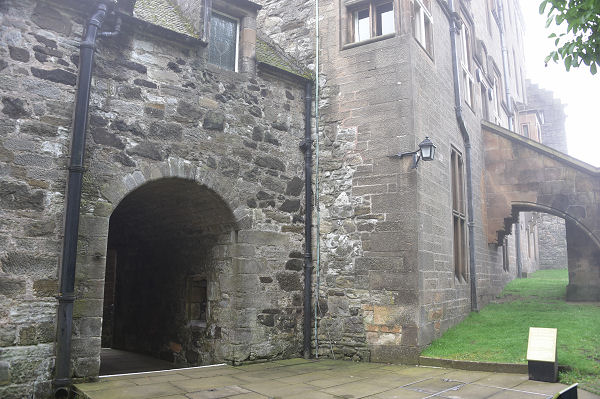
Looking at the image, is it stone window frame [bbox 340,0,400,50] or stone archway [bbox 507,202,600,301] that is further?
→ stone archway [bbox 507,202,600,301]

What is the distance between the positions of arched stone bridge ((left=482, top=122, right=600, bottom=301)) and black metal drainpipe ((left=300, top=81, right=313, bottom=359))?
5.93 metres

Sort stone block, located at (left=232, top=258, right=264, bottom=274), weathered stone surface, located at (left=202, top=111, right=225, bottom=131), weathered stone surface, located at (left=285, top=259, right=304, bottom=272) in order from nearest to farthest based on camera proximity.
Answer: weathered stone surface, located at (left=202, top=111, right=225, bottom=131) → stone block, located at (left=232, top=258, right=264, bottom=274) → weathered stone surface, located at (left=285, top=259, right=304, bottom=272)

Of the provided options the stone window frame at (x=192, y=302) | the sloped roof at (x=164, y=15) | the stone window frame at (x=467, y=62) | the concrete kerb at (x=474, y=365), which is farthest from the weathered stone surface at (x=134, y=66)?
the stone window frame at (x=467, y=62)

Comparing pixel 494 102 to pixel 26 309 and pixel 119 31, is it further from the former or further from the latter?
pixel 26 309

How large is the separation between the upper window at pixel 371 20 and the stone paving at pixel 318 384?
5.81m

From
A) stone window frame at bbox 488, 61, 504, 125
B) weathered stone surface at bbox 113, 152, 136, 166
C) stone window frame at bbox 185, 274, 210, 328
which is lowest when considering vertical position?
stone window frame at bbox 185, 274, 210, 328

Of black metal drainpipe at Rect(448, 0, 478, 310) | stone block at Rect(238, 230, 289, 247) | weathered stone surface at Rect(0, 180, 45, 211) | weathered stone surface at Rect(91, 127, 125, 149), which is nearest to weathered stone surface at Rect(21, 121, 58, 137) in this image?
weathered stone surface at Rect(91, 127, 125, 149)

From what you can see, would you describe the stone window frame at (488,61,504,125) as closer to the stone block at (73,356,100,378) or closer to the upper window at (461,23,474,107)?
the upper window at (461,23,474,107)

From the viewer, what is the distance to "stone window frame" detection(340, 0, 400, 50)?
907 centimetres

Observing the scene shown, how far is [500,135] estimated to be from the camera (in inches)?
509

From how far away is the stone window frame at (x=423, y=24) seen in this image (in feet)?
30.0

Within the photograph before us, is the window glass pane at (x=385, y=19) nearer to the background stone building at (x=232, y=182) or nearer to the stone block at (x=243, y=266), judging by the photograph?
the background stone building at (x=232, y=182)

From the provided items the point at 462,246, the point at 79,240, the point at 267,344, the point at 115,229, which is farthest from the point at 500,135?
the point at 79,240

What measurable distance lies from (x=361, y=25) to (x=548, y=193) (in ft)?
20.3
